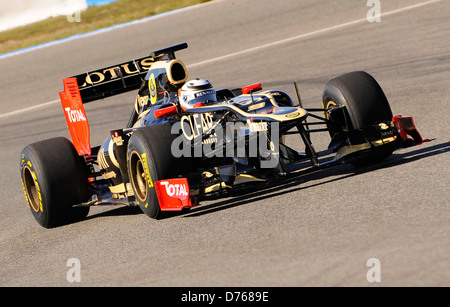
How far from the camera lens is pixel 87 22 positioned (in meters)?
21.5

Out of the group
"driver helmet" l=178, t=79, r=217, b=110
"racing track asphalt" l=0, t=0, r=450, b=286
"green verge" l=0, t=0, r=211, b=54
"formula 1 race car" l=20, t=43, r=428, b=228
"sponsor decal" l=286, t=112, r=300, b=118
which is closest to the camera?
"racing track asphalt" l=0, t=0, r=450, b=286

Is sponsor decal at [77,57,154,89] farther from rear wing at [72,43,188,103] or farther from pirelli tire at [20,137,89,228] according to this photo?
pirelli tire at [20,137,89,228]

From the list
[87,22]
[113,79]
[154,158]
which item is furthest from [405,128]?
[87,22]

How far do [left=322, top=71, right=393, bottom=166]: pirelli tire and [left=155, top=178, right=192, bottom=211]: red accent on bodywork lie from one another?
1771 millimetres

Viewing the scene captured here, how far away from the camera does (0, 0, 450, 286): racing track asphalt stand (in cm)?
518

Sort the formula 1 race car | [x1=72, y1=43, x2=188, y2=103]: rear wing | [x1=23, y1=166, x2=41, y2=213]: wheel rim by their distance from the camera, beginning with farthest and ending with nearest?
[x1=72, y1=43, x2=188, y2=103]: rear wing
[x1=23, y1=166, x2=41, y2=213]: wheel rim
the formula 1 race car

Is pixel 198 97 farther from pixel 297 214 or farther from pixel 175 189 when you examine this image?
pixel 297 214

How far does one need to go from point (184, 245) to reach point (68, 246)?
67.7 inches

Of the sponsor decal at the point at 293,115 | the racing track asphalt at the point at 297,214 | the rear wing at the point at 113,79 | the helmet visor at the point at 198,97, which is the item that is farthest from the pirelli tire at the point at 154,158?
the rear wing at the point at 113,79

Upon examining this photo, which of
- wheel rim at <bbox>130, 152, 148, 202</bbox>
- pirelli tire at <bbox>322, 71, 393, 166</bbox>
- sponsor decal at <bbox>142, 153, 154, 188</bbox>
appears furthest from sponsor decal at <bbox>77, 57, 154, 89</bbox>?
pirelli tire at <bbox>322, 71, 393, 166</bbox>

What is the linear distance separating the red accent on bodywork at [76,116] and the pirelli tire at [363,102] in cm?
305

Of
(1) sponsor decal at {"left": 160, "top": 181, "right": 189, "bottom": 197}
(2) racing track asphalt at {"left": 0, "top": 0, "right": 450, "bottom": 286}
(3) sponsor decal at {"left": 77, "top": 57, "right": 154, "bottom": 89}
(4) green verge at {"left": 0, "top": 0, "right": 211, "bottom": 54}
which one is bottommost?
(2) racing track asphalt at {"left": 0, "top": 0, "right": 450, "bottom": 286}
